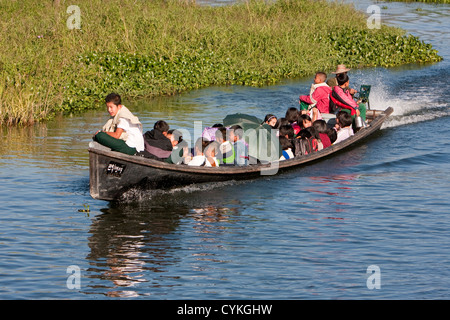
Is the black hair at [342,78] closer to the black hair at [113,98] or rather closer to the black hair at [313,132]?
the black hair at [313,132]

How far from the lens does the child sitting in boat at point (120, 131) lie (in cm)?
1095

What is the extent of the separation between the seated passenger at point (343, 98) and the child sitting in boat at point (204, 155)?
407 cm

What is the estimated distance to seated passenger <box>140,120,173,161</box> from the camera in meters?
11.9

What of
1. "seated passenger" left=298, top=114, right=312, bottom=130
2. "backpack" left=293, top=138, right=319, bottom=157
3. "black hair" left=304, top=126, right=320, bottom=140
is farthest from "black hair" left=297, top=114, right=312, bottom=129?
"backpack" left=293, top=138, right=319, bottom=157

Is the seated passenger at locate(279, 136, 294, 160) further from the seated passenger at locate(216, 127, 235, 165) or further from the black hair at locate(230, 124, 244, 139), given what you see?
the seated passenger at locate(216, 127, 235, 165)

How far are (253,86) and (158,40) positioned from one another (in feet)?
9.42

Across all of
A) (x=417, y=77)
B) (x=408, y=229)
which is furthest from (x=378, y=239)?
(x=417, y=77)

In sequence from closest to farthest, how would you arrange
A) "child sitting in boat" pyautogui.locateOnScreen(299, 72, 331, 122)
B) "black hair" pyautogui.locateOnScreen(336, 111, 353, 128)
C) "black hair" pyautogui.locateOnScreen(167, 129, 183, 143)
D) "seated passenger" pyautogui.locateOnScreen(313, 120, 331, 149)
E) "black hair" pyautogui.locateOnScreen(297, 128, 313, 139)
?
"black hair" pyautogui.locateOnScreen(167, 129, 183, 143) < "black hair" pyautogui.locateOnScreen(297, 128, 313, 139) < "seated passenger" pyautogui.locateOnScreen(313, 120, 331, 149) < "black hair" pyautogui.locateOnScreen(336, 111, 353, 128) < "child sitting in boat" pyautogui.locateOnScreen(299, 72, 331, 122)

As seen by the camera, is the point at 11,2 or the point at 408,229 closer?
the point at 408,229

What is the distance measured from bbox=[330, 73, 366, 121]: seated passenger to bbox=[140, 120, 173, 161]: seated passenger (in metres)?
4.86

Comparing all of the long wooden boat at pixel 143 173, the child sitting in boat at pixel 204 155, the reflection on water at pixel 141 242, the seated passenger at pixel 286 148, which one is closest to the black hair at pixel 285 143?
the seated passenger at pixel 286 148

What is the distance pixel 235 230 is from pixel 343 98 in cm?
588

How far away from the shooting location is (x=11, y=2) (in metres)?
23.6
